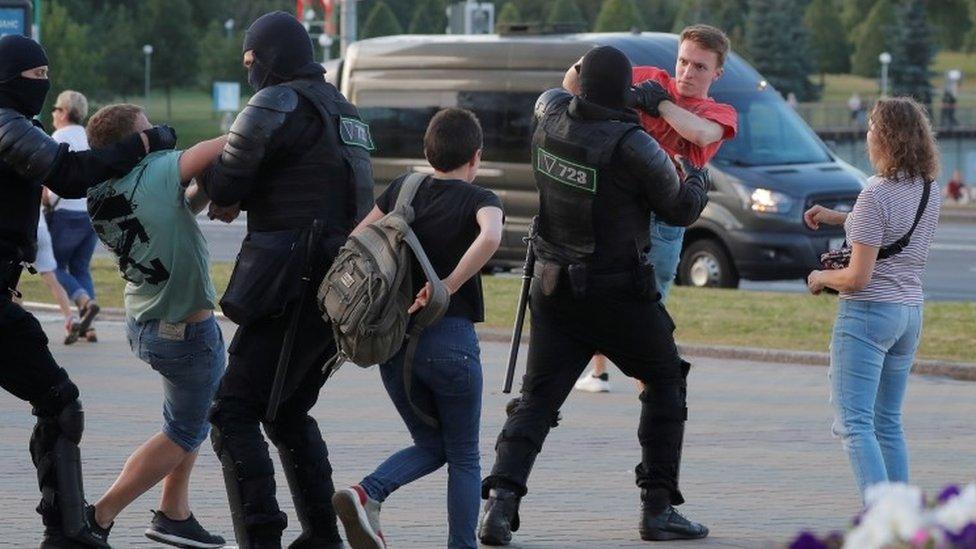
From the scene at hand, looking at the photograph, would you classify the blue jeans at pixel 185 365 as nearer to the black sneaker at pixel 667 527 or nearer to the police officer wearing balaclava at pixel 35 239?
the police officer wearing balaclava at pixel 35 239

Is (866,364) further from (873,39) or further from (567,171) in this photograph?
(873,39)

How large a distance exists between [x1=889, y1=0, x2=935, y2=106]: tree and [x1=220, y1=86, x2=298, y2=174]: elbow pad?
310ft

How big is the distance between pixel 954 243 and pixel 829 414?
59.3ft

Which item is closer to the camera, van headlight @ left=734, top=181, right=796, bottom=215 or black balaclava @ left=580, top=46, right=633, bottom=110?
black balaclava @ left=580, top=46, right=633, bottom=110

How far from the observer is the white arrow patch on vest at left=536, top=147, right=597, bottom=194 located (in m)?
6.82

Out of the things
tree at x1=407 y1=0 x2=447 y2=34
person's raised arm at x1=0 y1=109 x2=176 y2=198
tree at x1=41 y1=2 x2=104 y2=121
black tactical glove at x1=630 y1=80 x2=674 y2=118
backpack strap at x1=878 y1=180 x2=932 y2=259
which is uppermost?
black tactical glove at x1=630 y1=80 x2=674 y2=118

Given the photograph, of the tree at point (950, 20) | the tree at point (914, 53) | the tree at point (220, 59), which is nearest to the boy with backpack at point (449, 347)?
the tree at point (220, 59)

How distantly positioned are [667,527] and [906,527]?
4.08 m

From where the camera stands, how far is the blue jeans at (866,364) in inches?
263

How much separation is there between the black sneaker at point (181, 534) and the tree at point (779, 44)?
93.7m

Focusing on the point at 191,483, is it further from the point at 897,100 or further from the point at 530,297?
the point at 897,100

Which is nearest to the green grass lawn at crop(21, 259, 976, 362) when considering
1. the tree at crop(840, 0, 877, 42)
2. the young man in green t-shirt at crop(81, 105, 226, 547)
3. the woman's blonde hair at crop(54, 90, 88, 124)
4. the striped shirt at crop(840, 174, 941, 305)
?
the woman's blonde hair at crop(54, 90, 88, 124)

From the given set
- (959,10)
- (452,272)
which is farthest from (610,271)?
(959,10)

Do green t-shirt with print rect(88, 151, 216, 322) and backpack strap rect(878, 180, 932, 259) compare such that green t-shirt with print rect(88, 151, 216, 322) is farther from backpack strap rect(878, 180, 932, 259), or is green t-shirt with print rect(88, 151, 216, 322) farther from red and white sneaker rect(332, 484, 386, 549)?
backpack strap rect(878, 180, 932, 259)
